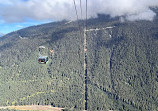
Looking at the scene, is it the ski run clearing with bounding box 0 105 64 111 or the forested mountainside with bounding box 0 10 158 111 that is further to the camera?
the forested mountainside with bounding box 0 10 158 111

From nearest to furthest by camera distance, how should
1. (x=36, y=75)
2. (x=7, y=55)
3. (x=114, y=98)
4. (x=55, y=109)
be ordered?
(x=55, y=109), (x=114, y=98), (x=36, y=75), (x=7, y=55)

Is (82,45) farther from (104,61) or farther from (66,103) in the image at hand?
(66,103)

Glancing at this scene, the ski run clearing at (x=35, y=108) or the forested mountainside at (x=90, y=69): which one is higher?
the forested mountainside at (x=90, y=69)

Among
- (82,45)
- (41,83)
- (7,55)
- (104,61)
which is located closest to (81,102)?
(41,83)

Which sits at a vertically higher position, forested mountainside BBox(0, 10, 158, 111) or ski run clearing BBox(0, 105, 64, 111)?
forested mountainside BBox(0, 10, 158, 111)

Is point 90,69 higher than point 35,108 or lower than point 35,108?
higher

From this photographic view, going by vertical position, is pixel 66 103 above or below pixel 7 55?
below

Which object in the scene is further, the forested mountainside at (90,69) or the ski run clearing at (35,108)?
the forested mountainside at (90,69)

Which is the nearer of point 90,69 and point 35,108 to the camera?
point 35,108
